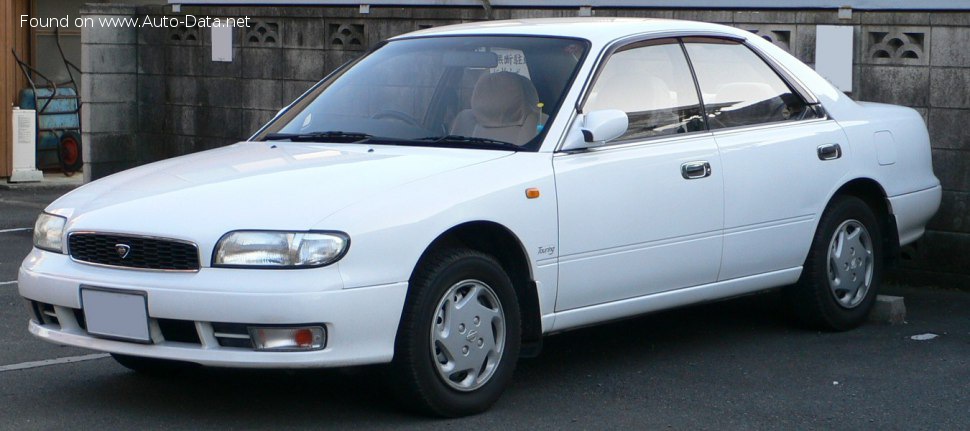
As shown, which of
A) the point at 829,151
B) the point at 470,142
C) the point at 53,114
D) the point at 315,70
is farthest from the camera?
the point at 53,114

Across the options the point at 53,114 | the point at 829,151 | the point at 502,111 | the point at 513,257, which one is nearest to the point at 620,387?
the point at 513,257

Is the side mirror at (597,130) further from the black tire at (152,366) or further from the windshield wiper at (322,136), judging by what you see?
the black tire at (152,366)

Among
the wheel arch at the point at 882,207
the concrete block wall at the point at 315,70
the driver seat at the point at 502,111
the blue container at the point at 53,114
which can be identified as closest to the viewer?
the driver seat at the point at 502,111

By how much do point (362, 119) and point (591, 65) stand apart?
1.00 m

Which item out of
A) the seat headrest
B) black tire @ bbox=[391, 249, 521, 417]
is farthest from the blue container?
black tire @ bbox=[391, 249, 521, 417]

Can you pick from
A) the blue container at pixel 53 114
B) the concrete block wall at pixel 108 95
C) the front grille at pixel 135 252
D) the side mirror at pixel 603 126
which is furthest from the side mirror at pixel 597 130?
the blue container at pixel 53 114

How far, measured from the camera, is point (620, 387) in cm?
564

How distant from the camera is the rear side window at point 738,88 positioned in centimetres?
622

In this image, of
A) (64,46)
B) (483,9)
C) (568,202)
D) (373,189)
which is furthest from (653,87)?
(64,46)

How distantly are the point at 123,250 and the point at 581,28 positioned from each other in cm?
227

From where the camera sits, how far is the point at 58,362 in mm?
6055

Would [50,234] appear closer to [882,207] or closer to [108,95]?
[882,207]

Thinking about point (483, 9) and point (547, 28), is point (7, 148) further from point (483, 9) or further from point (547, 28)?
point (547, 28)

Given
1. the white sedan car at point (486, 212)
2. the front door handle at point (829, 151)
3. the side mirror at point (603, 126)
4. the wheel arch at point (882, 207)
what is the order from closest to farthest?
1. the white sedan car at point (486, 212)
2. the side mirror at point (603, 126)
3. the front door handle at point (829, 151)
4. the wheel arch at point (882, 207)
